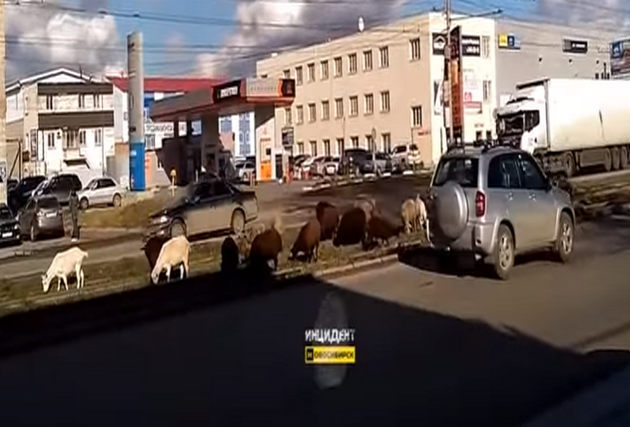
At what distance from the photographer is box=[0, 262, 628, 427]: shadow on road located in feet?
27.0

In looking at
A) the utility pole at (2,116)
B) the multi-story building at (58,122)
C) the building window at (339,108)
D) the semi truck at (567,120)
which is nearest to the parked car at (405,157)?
the building window at (339,108)

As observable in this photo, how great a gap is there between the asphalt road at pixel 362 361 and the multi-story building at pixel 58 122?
72.0ft

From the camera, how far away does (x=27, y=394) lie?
9680mm

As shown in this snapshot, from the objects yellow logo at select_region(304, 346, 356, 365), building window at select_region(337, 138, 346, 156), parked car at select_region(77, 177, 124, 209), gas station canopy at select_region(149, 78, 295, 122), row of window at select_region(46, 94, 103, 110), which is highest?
row of window at select_region(46, 94, 103, 110)

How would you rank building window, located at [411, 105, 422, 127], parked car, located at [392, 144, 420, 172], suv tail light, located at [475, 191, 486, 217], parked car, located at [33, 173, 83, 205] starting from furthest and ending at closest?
building window, located at [411, 105, 422, 127] → parked car, located at [392, 144, 420, 172] → parked car, located at [33, 173, 83, 205] → suv tail light, located at [475, 191, 486, 217]

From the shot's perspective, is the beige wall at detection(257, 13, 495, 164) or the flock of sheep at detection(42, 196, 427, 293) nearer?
the flock of sheep at detection(42, 196, 427, 293)

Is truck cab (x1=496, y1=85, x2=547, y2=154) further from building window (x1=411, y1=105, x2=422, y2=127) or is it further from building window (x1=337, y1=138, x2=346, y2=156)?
building window (x1=337, y1=138, x2=346, y2=156)

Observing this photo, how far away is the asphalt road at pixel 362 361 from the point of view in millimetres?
8297

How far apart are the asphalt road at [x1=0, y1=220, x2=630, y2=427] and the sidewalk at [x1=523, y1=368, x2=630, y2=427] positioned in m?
0.30

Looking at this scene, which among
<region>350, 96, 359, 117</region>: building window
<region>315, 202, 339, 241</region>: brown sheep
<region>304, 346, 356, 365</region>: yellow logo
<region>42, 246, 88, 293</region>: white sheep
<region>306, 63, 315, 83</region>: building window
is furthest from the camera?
<region>350, 96, 359, 117</region>: building window

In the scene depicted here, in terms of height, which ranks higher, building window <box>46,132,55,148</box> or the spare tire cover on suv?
building window <box>46,132,55,148</box>

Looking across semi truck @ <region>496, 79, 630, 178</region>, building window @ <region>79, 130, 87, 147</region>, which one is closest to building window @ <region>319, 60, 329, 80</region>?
building window @ <region>79, 130, 87, 147</region>

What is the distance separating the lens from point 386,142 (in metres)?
46.1

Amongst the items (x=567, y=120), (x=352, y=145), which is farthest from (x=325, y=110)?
(x=567, y=120)
